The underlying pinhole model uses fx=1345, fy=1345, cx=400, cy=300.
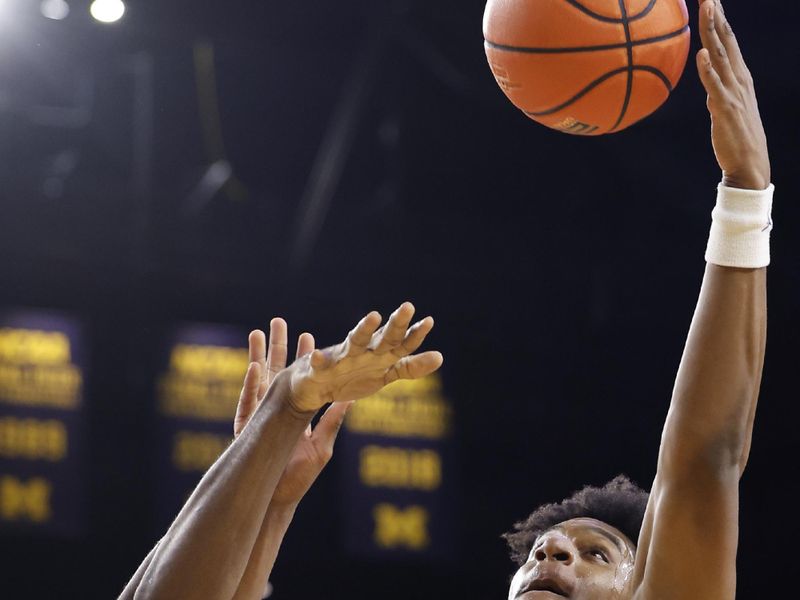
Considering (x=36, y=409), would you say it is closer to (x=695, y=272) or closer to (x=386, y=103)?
(x=386, y=103)

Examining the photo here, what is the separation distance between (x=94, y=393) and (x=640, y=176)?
2.81 metres

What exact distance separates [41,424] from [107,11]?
6.17 ft

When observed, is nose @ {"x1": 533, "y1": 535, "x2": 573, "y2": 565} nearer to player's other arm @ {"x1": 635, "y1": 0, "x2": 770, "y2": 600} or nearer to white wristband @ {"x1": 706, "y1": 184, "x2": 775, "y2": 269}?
player's other arm @ {"x1": 635, "y1": 0, "x2": 770, "y2": 600}

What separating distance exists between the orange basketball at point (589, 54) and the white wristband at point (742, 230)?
0.53m

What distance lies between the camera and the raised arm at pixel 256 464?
2.08 m

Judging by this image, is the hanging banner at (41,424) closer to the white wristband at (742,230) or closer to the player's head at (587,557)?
the player's head at (587,557)

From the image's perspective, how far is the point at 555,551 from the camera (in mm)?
2715

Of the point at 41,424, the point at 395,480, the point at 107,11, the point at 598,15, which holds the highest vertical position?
the point at 107,11

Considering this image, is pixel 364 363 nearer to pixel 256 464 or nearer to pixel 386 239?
pixel 256 464

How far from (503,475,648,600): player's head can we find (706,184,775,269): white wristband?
2.09 ft

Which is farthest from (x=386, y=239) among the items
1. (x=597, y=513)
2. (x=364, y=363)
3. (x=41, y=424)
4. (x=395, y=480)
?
(x=364, y=363)

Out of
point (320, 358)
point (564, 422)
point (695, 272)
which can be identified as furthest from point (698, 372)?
point (695, 272)

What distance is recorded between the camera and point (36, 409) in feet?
18.3

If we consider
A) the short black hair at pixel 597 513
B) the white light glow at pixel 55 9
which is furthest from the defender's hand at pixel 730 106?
the white light glow at pixel 55 9
